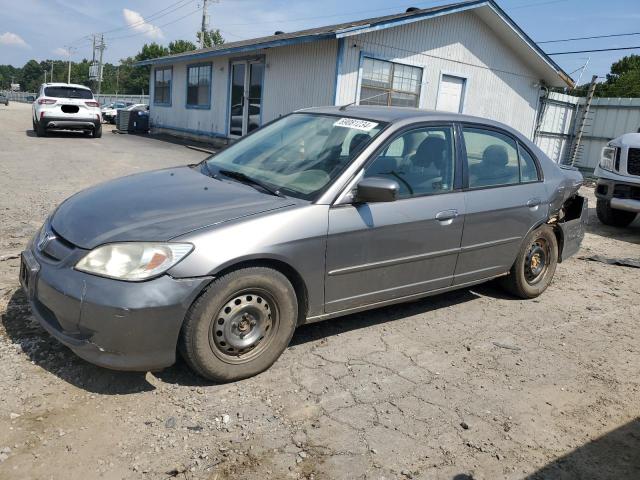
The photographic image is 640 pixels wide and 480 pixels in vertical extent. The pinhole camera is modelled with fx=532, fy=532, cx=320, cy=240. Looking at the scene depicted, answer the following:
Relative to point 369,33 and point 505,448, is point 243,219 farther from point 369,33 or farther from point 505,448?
point 369,33

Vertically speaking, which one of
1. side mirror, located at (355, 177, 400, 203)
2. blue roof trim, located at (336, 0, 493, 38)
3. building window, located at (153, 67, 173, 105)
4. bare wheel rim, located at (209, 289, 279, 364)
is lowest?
bare wheel rim, located at (209, 289, 279, 364)

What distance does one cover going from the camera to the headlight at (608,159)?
28.3 feet

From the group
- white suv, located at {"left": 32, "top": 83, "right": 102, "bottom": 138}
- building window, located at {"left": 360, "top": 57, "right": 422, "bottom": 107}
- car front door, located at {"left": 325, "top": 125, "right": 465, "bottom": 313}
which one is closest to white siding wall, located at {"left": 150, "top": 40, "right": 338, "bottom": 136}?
building window, located at {"left": 360, "top": 57, "right": 422, "bottom": 107}

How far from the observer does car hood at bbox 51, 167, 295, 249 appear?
9.64 feet

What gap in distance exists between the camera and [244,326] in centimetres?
313

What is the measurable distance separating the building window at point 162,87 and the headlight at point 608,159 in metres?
18.5

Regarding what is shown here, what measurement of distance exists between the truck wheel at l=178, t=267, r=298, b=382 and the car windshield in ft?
2.20

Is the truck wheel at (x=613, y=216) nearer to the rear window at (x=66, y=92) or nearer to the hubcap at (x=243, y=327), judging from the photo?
the hubcap at (x=243, y=327)

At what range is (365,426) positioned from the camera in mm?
2865

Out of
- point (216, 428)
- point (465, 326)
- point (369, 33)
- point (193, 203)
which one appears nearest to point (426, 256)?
point (465, 326)

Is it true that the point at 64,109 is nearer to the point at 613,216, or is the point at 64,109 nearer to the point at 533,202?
the point at 613,216

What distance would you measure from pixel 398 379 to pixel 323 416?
680 millimetres

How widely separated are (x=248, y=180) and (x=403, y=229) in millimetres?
1137

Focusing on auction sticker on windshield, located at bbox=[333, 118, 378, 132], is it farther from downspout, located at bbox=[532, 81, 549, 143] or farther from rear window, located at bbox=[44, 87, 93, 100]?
downspout, located at bbox=[532, 81, 549, 143]
